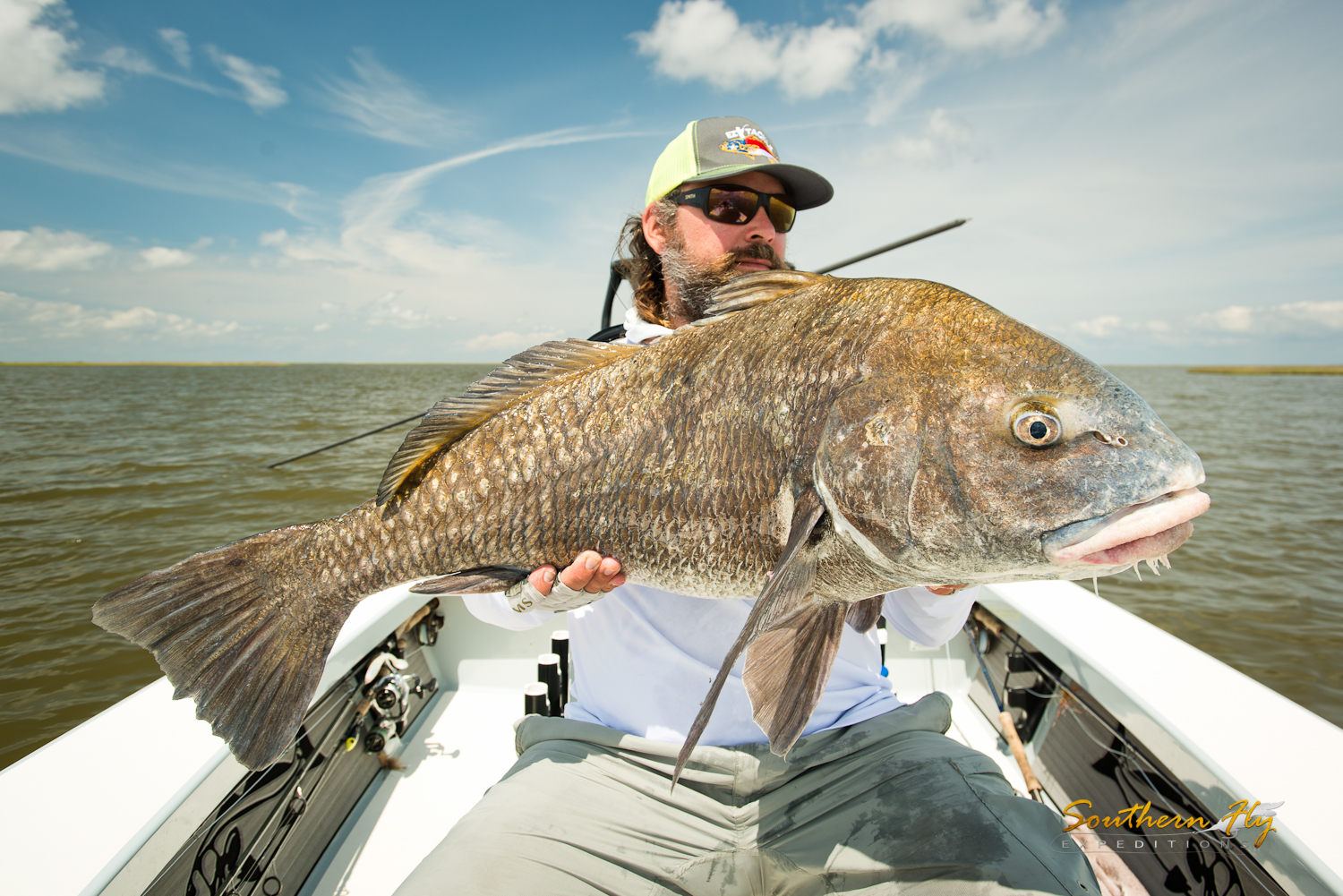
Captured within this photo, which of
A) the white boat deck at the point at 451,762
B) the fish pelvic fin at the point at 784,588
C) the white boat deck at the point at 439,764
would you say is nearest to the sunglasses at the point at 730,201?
the fish pelvic fin at the point at 784,588

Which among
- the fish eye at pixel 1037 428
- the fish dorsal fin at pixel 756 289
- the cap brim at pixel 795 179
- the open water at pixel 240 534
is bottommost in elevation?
the open water at pixel 240 534

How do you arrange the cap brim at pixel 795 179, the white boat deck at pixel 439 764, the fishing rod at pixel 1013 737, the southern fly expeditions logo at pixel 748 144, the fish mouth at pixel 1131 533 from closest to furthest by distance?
the fish mouth at pixel 1131 533 → the white boat deck at pixel 439 764 → the cap brim at pixel 795 179 → the southern fly expeditions logo at pixel 748 144 → the fishing rod at pixel 1013 737

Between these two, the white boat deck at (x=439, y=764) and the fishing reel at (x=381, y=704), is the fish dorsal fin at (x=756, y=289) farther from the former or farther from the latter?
the fishing reel at (x=381, y=704)

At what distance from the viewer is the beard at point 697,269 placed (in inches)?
111

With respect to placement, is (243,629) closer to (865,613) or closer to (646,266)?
(865,613)

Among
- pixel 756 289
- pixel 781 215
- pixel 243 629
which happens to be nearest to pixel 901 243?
pixel 781 215

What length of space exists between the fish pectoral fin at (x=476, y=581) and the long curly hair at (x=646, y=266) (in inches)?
56.5

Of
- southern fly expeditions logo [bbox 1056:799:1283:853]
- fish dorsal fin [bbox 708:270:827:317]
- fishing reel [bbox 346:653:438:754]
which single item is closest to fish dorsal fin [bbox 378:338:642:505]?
fish dorsal fin [bbox 708:270:827:317]

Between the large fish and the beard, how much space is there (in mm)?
955

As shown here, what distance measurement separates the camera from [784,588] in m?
1.51

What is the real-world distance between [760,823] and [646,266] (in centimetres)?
266

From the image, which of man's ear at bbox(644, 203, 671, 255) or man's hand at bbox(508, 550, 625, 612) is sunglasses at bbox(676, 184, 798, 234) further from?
man's hand at bbox(508, 550, 625, 612)

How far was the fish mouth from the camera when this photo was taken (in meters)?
1.22

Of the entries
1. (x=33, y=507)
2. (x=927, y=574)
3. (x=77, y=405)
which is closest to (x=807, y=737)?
(x=927, y=574)
